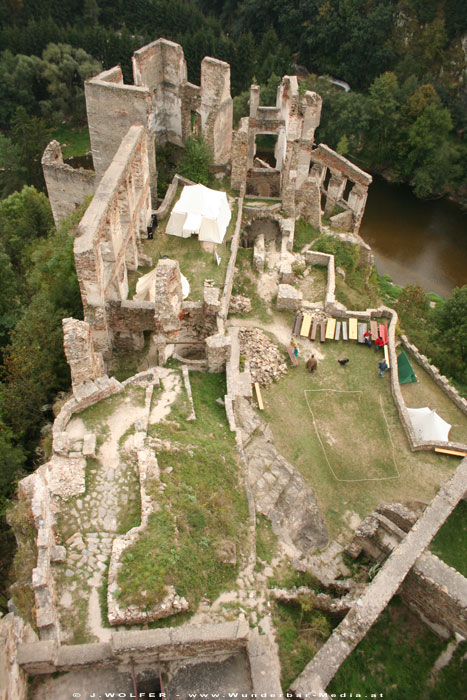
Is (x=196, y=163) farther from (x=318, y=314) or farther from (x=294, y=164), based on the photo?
(x=318, y=314)

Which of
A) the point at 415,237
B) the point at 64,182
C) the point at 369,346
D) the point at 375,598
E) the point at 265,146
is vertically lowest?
the point at 415,237

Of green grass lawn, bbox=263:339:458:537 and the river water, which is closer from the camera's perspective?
green grass lawn, bbox=263:339:458:537

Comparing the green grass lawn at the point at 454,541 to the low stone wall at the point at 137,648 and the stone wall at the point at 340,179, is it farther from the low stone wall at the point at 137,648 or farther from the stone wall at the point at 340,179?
the stone wall at the point at 340,179

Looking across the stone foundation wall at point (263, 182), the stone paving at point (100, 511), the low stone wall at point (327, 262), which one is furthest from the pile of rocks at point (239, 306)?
the stone foundation wall at point (263, 182)

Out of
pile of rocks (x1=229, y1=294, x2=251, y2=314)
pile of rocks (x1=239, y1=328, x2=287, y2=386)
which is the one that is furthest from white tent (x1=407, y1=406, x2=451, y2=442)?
pile of rocks (x1=229, y1=294, x2=251, y2=314)

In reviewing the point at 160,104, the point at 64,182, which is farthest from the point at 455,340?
the point at 64,182

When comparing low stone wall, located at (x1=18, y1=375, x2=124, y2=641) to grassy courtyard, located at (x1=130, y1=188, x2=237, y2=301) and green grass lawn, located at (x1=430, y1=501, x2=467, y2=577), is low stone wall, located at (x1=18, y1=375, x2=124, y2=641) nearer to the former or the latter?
grassy courtyard, located at (x1=130, y1=188, x2=237, y2=301)
